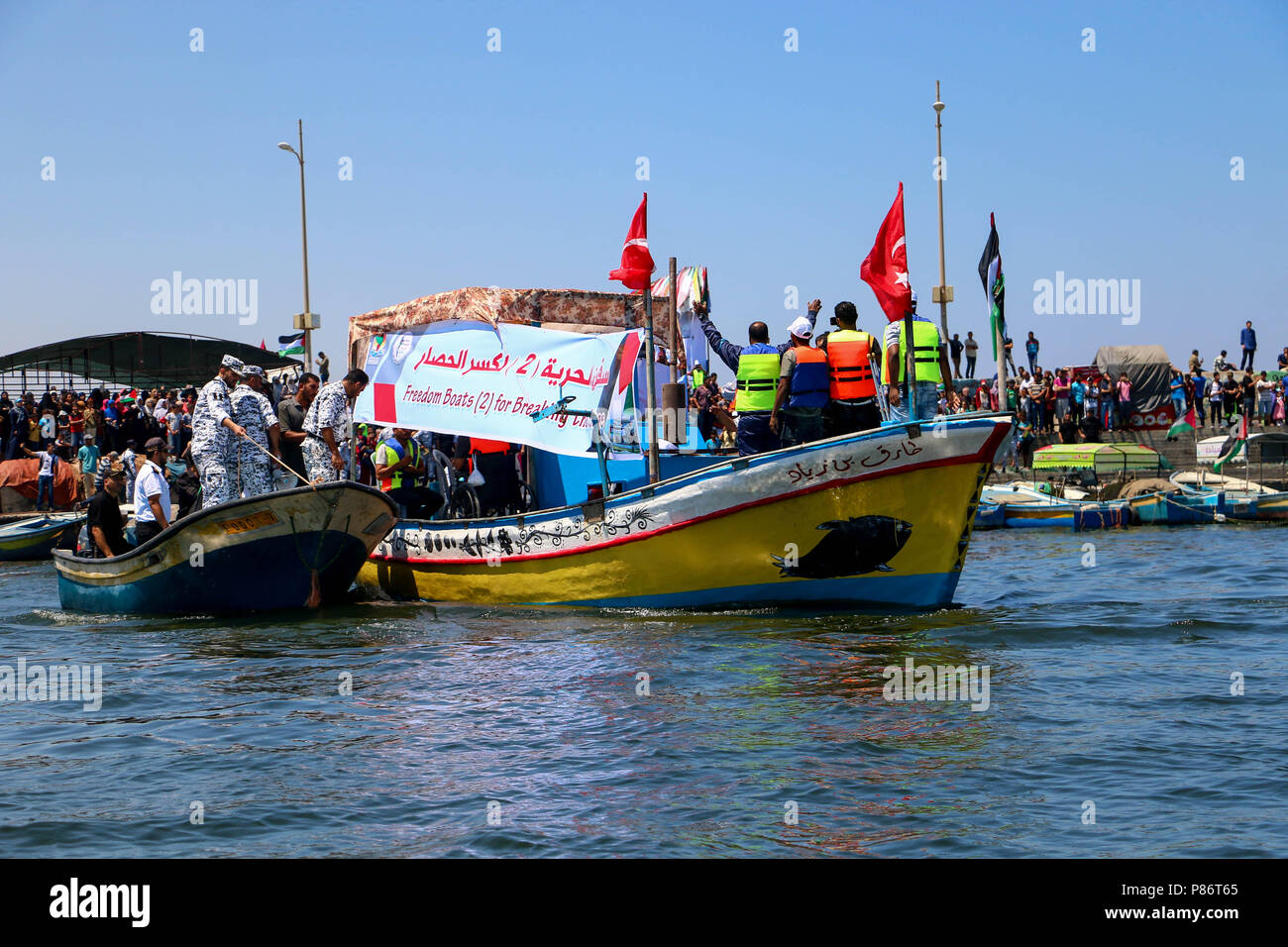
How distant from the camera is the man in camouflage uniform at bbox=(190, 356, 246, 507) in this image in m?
11.9

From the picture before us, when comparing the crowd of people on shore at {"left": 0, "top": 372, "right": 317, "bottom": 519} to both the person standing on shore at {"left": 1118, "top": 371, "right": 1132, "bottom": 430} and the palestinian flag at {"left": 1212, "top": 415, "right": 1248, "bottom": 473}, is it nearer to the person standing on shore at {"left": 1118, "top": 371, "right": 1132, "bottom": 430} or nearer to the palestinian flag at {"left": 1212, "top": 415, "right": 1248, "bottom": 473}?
the palestinian flag at {"left": 1212, "top": 415, "right": 1248, "bottom": 473}

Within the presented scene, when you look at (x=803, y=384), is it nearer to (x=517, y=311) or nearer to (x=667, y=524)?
(x=667, y=524)

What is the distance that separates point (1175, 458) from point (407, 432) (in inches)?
912

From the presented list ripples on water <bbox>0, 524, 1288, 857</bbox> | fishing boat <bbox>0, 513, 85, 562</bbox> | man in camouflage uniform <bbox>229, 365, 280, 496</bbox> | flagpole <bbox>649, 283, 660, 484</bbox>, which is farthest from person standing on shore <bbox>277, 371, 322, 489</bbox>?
fishing boat <bbox>0, 513, 85, 562</bbox>

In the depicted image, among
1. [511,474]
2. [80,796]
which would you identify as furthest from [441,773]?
[511,474]

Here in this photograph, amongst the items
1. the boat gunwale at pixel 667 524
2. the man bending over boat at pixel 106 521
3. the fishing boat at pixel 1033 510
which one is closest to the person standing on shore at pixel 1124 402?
the fishing boat at pixel 1033 510

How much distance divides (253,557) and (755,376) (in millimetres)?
5061

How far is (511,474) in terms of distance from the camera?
1418 centimetres

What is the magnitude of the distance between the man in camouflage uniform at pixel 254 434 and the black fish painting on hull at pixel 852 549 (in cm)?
490

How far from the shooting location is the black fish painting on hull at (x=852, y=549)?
11188mm

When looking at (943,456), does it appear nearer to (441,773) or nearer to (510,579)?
(510,579)

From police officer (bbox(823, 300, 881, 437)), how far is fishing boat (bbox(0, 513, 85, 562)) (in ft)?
57.0

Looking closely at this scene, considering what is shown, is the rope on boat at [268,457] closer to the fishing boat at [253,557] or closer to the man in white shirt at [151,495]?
the fishing boat at [253,557]
